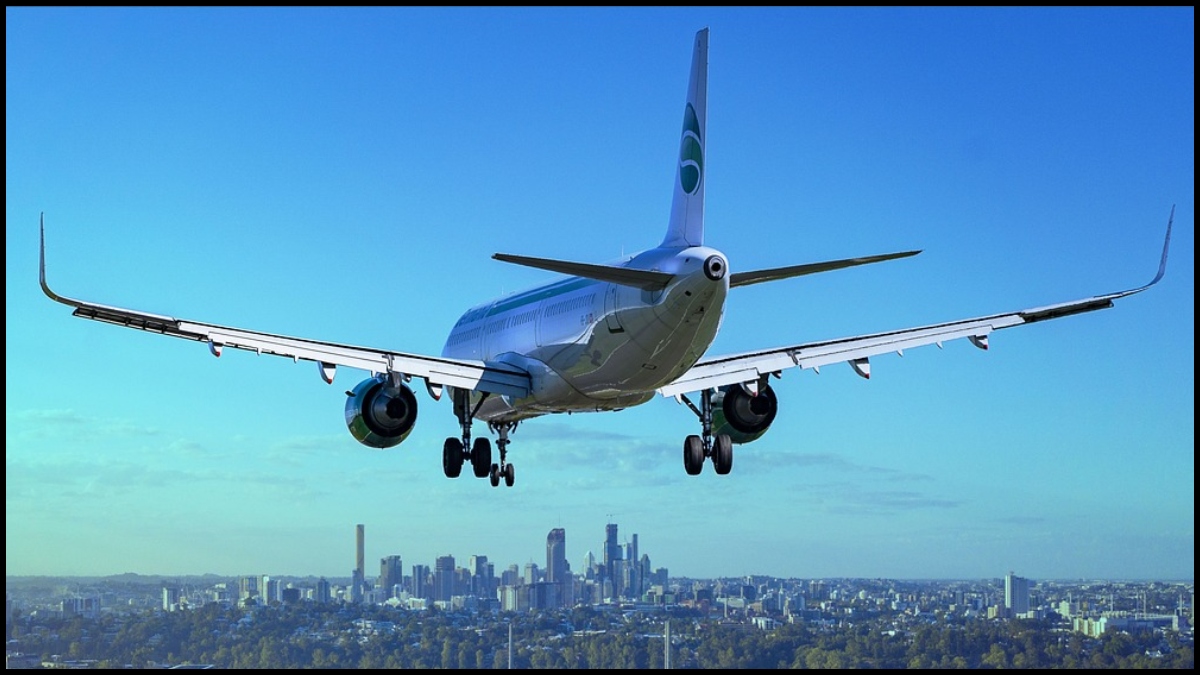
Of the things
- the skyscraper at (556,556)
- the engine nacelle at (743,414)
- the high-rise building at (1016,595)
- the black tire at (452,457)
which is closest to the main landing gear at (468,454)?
the black tire at (452,457)

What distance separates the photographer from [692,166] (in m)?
48.6

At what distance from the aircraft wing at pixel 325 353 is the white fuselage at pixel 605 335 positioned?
3.72 feet

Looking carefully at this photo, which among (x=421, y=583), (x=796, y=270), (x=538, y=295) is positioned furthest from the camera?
(x=421, y=583)

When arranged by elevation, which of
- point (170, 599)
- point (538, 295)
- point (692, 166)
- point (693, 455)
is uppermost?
point (692, 166)

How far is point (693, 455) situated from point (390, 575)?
53.2 m

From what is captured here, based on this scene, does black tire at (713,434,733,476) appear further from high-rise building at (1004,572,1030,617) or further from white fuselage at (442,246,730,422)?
high-rise building at (1004,572,1030,617)

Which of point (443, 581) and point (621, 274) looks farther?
point (443, 581)

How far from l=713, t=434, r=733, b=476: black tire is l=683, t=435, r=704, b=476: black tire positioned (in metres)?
0.46

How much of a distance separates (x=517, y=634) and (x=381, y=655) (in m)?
7.07

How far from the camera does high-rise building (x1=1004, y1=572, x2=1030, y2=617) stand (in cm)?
8956

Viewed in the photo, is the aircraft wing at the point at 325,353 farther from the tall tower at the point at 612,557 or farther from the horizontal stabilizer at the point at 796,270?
the tall tower at the point at 612,557

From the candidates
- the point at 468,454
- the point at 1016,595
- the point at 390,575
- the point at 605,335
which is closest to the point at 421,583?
the point at 390,575

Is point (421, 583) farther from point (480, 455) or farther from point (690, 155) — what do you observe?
point (690, 155)

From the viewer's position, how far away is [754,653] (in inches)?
3088
